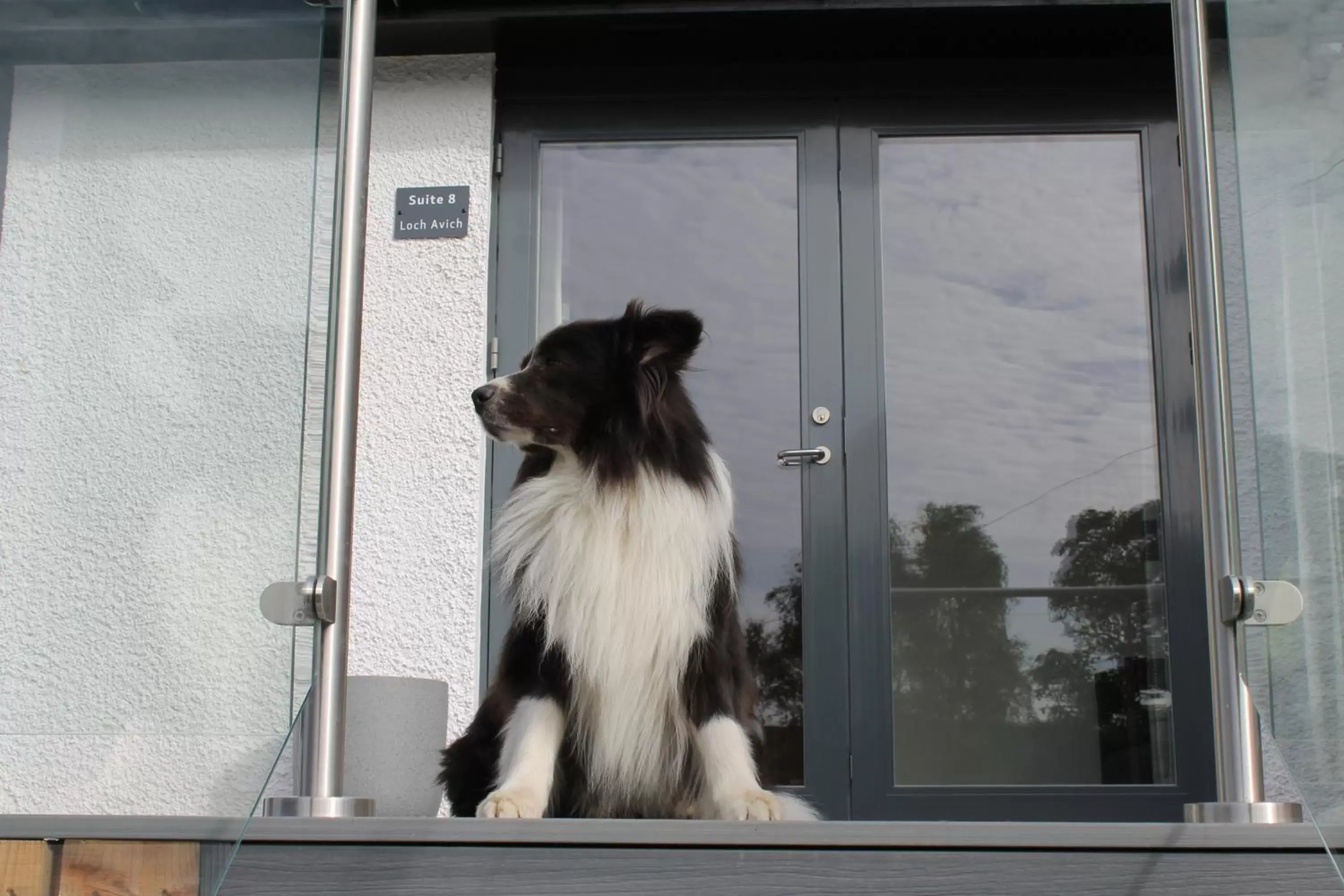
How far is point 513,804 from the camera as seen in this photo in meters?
2.35

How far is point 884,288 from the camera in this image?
437 cm

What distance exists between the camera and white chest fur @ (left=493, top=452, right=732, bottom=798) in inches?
103

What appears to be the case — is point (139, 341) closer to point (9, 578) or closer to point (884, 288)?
point (9, 578)

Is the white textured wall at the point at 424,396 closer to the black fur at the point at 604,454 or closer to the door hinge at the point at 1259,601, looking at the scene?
the black fur at the point at 604,454

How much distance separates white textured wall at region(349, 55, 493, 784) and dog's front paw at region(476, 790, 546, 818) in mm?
1650

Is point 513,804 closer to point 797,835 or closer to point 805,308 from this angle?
point 797,835

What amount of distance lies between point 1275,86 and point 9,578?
1.67m

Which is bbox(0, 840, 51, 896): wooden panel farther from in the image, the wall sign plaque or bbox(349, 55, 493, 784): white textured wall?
the wall sign plaque

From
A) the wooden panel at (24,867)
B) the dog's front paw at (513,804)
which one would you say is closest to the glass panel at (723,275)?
the dog's front paw at (513,804)

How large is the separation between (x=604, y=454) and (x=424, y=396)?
5.04 ft

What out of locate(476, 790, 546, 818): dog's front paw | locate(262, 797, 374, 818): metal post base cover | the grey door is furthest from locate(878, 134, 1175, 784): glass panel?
locate(262, 797, 374, 818): metal post base cover

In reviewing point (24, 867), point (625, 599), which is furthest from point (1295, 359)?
point (24, 867)

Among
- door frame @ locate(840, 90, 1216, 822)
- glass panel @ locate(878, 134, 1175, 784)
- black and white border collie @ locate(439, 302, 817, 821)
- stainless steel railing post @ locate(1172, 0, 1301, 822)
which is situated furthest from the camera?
glass panel @ locate(878, 134, 1175, 784)

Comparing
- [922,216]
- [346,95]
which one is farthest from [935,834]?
[922,216]
